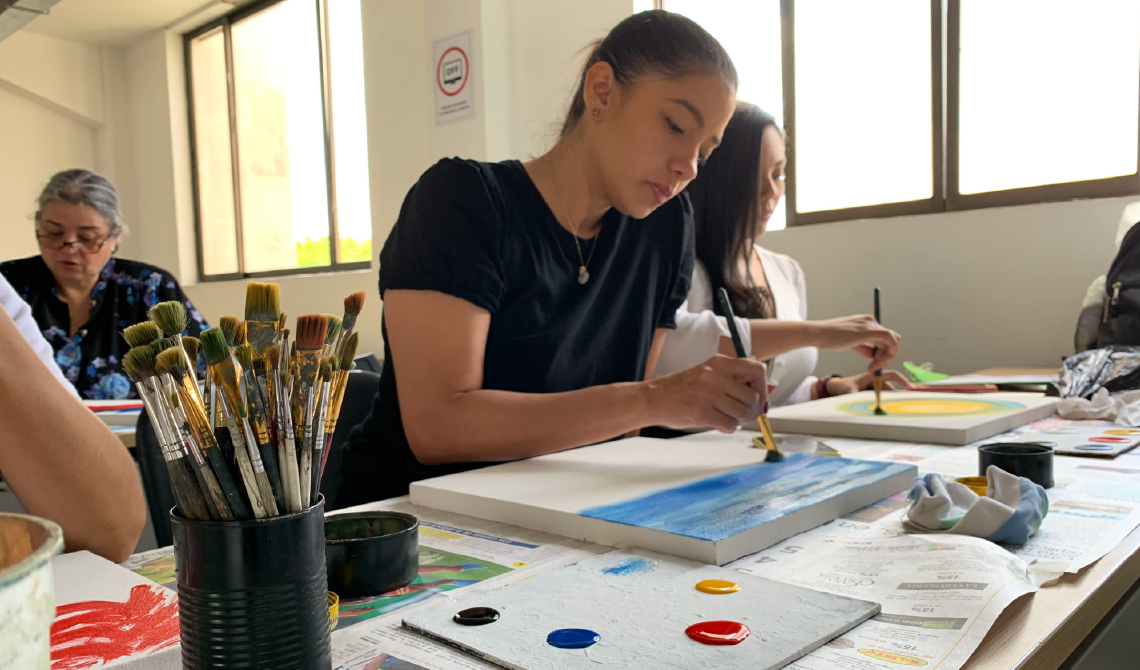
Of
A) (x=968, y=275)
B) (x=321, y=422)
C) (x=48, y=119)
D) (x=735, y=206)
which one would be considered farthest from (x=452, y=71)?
(x=48, y=119)

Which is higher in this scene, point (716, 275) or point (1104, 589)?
point (716, 275)

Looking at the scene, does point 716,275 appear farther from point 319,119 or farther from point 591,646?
point 319,119

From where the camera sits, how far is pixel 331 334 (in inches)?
17.2

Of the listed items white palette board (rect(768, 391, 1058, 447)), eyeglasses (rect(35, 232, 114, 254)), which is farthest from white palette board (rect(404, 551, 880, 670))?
eyeglasses (rect(35, 232, 114, 254))

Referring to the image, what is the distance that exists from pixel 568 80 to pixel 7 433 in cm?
283

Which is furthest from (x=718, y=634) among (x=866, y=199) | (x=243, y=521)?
(x=866, y=199)

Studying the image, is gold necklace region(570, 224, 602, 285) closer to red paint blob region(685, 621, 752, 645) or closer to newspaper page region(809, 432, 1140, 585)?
newspaper page region(809, 432, 1140, 585)

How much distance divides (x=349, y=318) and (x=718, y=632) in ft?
0.92

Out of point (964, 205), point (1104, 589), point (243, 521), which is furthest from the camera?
point (964, 205)

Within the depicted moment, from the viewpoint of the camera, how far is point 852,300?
8.91 feet

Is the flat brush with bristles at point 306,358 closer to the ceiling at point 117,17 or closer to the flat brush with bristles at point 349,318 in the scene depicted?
the flat brush with bristles at point 349,318

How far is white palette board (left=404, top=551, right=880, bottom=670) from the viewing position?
448mm

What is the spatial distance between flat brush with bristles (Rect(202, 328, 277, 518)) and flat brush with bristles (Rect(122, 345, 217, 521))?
0.08ft

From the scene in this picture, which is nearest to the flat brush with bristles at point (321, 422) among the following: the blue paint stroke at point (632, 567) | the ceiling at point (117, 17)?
the blue paint stroke at point (632, 567)
